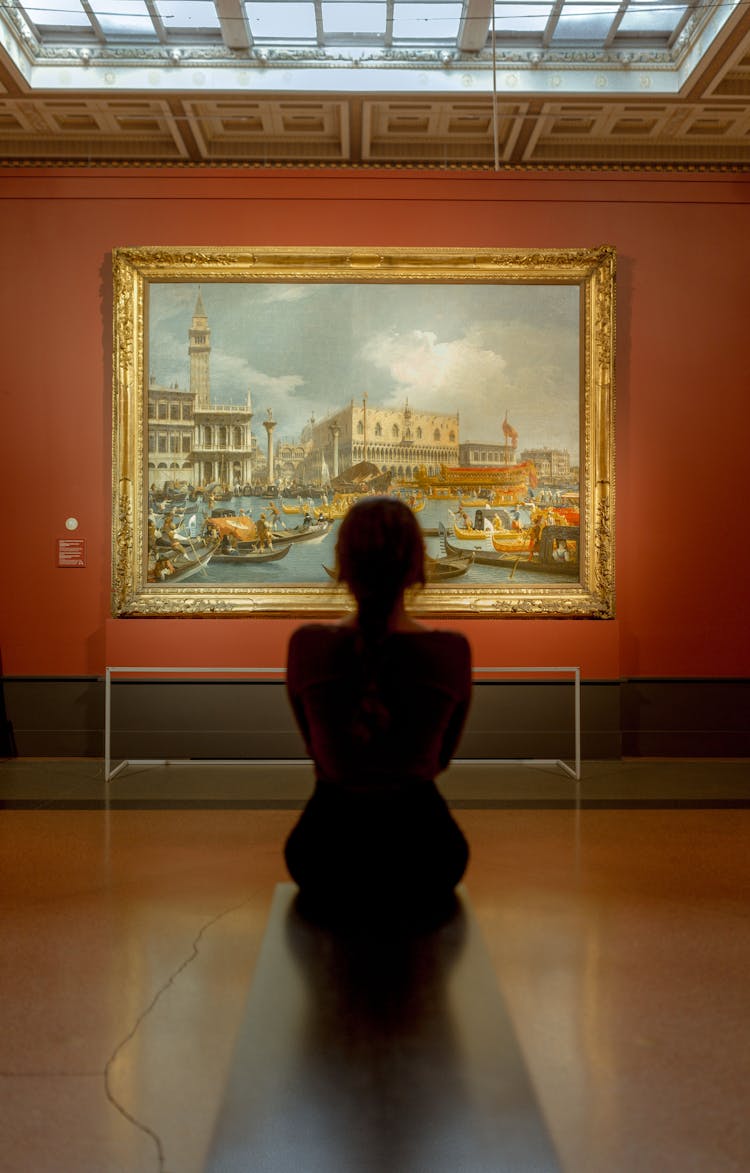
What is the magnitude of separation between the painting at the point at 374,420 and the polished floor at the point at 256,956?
2.49 m

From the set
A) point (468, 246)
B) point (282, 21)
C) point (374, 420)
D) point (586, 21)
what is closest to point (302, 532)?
point (374, 420)

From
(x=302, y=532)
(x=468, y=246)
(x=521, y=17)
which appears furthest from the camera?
(x=468, y=246)

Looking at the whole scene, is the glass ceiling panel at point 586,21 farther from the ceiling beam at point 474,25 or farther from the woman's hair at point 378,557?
the woman's hair at point 378,557

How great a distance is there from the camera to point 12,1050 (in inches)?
137

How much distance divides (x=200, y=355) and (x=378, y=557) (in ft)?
26.3

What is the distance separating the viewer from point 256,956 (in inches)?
177

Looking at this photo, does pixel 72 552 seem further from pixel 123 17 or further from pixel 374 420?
pixel 123 17

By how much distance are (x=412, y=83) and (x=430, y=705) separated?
8.23 meters

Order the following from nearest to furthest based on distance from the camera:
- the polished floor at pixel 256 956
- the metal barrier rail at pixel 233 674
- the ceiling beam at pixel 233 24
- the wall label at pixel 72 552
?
the polished floor at pixel 256 956, the ceiling beam at pixel 233 24, the metal barrier rail at pixel 233 674, the wall label at pixel 72 552

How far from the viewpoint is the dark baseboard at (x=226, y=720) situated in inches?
379

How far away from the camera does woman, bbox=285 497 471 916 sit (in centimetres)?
226

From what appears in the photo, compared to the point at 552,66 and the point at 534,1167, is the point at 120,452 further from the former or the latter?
the point at 534,1167

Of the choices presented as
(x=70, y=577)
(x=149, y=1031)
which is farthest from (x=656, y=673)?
(x=149, y=1031)

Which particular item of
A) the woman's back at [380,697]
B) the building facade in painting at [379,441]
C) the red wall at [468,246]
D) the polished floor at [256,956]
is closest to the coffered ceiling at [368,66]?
the red wall at [468,246]
